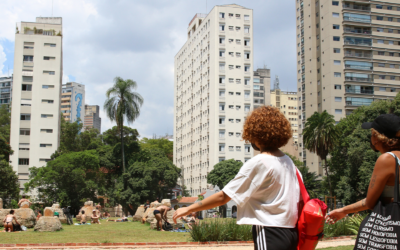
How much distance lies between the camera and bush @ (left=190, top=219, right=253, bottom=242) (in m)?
12.8

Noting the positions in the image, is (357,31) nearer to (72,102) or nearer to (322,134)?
(322,134)

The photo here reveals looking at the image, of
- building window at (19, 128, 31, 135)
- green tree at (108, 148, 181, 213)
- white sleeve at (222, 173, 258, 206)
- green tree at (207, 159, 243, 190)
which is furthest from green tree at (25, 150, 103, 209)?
white sleeve at (222, 173, 258, 206)

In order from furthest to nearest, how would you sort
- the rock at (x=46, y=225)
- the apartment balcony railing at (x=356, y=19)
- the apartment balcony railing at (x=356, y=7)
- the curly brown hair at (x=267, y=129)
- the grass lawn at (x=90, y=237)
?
the apartment balcony railing at (x=356, y=7)
the apartment balcony railing at (x=356, y=19)
the rock at (x=46, y=225)
the grass lawn at (x=90, y=237)
the curly brown hair at (x=267, y=129)

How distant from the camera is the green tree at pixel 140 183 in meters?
52.5

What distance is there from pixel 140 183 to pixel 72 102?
130445 mm

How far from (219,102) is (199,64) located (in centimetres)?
1324

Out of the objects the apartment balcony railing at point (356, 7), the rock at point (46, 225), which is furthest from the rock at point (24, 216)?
the apartment balcony railing at point (356, 7)

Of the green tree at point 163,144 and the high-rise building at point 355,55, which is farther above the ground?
the high-rise building at point 355,55

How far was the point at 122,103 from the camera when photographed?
54.9 m

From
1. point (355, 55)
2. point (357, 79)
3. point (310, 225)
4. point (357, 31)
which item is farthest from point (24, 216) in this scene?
point (357, 31)

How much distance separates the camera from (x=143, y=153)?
192 ft

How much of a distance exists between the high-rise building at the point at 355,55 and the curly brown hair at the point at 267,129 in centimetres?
7386

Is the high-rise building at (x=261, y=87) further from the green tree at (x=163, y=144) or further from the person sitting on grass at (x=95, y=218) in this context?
the person sitting on grass at (x=95, y=218)

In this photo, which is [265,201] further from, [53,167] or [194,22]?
[194,22]
